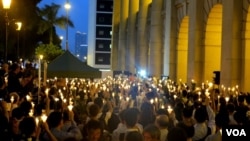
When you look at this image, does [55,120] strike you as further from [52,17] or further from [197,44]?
[52,17]

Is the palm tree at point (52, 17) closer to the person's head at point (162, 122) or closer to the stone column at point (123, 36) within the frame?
the stone column at point (123, 36)

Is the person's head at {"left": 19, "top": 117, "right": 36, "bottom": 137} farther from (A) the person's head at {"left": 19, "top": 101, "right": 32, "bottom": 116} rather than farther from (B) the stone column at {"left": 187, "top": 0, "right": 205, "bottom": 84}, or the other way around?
(B) the stone column at {"left": 187, "top": 0, "right": 205, "bottom": 84}

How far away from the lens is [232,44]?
23.6 metres

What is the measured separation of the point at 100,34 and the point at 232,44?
270ft

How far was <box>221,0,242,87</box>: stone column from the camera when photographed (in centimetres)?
2355

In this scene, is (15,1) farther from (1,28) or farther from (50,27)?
(50,27)

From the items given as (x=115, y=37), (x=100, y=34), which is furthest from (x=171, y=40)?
(x=100, y=34)

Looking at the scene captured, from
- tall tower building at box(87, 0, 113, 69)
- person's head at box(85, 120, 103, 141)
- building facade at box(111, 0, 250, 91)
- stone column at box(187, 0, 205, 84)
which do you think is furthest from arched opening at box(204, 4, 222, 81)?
tall tower building at box(87, 0, 113, 69)

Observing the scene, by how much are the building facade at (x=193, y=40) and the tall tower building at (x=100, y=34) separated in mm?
47634

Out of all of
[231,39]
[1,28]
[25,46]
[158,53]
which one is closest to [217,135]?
[231,39]

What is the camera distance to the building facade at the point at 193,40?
23625mm

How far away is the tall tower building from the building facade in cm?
4763

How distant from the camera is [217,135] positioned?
7.89 metres

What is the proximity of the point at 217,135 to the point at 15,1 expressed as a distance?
52.6 metres
